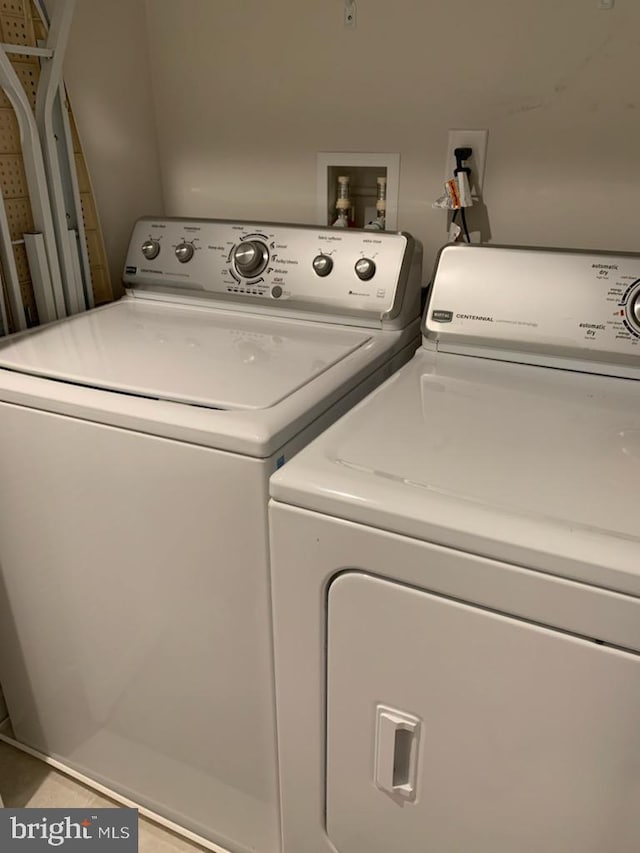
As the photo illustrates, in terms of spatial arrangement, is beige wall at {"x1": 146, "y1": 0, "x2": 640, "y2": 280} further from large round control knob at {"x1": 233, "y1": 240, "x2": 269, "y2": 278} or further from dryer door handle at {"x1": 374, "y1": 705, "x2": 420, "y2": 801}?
dryer door handle at {"x1": 374, "y1": 705, "x2": 420, "y2": 801}

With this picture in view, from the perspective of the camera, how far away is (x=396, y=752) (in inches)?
37.8

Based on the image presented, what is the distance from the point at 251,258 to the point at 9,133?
525mm

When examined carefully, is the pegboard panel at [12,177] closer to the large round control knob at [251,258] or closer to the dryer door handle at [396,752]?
the large round control knob at [251,258]

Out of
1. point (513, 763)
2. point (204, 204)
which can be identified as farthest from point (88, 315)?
point (513, 763)

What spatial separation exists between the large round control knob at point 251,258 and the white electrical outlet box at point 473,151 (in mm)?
423

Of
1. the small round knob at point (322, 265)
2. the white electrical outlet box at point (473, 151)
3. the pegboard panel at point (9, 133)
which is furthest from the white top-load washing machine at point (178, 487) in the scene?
the pegboard panel at point (9, 133)

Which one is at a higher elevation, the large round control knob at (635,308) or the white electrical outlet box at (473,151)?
the white electrical outlet box at (473,151)

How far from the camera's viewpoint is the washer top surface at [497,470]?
2.49 ft

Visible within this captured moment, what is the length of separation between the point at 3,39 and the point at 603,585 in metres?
1.40

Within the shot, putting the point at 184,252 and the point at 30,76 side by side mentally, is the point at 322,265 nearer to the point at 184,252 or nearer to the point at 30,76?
the point at 184,252

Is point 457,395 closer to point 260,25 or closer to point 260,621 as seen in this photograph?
point 260,621

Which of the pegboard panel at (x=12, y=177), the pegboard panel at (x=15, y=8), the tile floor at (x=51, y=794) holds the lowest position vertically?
the tile floor at (x=51, y=794)

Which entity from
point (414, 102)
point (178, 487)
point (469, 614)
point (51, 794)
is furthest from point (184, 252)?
point (51, 794)

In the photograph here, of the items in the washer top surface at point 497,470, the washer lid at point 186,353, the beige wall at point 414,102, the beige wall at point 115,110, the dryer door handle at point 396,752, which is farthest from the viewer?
the beige wall at point 115,110
